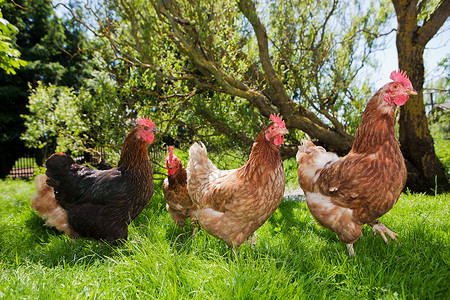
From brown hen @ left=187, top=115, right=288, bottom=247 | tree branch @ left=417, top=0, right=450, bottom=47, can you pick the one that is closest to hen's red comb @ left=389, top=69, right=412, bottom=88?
brown hen @ left=187, top=115, right=288, bottom=247

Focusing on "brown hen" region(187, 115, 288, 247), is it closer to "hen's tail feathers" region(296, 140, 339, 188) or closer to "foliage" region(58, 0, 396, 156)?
"hen's tail feathers" region(296, 140, 339, 188)

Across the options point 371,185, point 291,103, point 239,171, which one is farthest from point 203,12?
point 371,185

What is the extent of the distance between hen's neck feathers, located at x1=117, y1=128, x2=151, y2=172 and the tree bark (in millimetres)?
5072

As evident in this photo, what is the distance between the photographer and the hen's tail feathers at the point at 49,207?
324 cm

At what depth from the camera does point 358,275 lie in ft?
6.82

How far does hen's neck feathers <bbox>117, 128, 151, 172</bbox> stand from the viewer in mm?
3129

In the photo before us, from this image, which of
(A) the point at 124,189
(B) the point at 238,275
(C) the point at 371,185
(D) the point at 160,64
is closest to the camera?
(B) the point at 238,275

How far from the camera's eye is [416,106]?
5.10 m

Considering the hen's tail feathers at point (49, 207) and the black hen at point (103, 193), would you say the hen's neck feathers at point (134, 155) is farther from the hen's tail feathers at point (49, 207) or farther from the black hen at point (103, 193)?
the hen's tail feathers at point (49, 207)

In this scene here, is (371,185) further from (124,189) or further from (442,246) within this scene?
(124,189)

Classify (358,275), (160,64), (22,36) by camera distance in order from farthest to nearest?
(22,36) → (160,64) → (358,275)

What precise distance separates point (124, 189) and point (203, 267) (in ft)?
4.60

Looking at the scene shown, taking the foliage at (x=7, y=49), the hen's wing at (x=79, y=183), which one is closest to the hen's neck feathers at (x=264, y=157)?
the hen's wing at (x=79, y=183)

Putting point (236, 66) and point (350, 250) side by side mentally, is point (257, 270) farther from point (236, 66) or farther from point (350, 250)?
point (236, 66)
